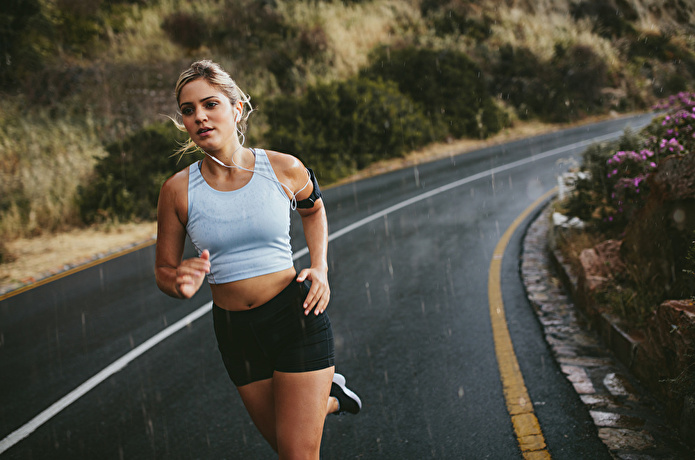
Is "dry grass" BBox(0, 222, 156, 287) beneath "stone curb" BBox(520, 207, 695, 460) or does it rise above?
above

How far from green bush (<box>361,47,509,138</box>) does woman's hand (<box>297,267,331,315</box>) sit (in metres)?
20.0

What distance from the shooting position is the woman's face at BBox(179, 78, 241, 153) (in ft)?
7.46

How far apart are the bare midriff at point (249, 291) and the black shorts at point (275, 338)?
26mm

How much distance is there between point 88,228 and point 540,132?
739 inches

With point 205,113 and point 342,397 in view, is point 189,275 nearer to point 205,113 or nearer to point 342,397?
point 205,113

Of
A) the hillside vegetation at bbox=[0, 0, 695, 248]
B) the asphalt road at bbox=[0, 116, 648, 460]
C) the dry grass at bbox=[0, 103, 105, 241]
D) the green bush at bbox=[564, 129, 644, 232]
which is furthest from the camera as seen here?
the hillside vegetation at bbox=[0, 0, 695, 248]

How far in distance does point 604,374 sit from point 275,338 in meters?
3.00

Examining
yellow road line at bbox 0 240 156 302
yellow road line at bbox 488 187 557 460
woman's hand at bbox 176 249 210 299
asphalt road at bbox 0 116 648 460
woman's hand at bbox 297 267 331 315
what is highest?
woman's hand at bbox 176 249 210 299

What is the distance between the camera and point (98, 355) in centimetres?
559

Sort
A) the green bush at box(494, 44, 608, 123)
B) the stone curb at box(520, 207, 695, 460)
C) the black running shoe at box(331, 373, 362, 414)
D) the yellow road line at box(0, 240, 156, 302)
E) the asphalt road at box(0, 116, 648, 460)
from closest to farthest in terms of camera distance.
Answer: the black running shoe at box(331, 373, 362, 414)
the stone curb at box(520, 207, 695, 460)
the asphalt road at box(0, 116, 648, 460)
the yellow road line at box(0, 240, 156, 302)
the green bush at box(494, 44, 608, 123)

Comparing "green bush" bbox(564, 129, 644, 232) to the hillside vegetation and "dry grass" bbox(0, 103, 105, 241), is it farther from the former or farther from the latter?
"dry grass" bbox(0, 103, 105, 241)

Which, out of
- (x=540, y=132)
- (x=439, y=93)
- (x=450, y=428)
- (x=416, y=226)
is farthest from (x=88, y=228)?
(x=540, y=132)

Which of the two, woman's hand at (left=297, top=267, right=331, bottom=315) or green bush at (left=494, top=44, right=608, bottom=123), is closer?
woman's hand at (left=297, top=267, right=331, bottom=315)

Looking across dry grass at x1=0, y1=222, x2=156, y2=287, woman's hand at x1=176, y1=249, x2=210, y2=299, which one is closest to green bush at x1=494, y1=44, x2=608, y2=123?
dry grass at x1=0, y1=222, x2=156, y2=287
